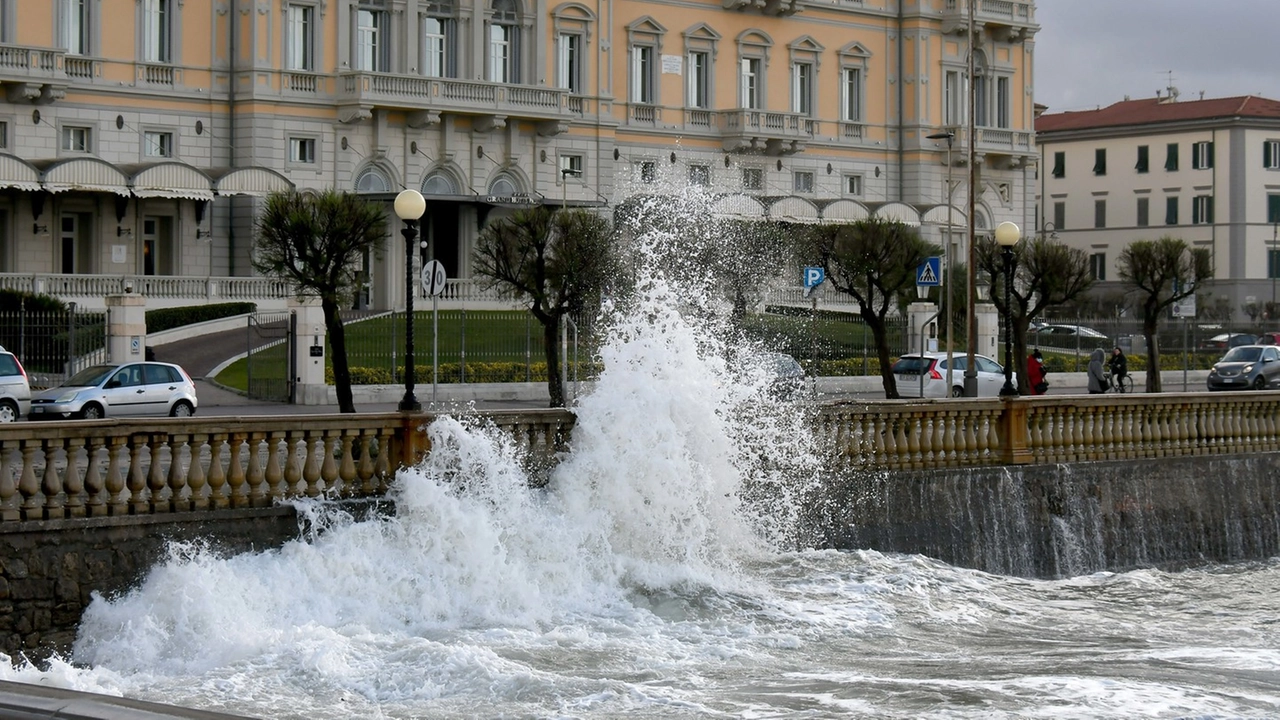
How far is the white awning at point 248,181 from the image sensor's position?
4919cm

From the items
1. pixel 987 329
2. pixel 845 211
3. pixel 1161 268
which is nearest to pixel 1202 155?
pixel 845 211

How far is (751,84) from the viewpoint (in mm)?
64125

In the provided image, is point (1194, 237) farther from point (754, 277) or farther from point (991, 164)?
point (754, 277)

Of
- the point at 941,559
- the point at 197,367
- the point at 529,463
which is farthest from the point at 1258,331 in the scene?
the point at 529,463

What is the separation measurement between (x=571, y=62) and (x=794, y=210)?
9.05 m

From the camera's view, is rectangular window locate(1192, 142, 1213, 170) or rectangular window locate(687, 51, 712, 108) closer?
rectangular window locate(687, 51, 712, 108)

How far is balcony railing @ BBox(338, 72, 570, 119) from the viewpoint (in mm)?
52531

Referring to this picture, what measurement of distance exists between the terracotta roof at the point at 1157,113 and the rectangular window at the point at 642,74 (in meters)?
35.7

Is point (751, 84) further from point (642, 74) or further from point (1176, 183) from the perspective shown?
point (1176, 183)

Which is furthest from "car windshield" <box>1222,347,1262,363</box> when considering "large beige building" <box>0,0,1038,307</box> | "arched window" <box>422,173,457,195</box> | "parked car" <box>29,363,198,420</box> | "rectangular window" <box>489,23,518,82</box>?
"parked car" <box>29,363,198,420</box>

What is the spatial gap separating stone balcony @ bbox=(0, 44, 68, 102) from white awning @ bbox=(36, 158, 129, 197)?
189 cm

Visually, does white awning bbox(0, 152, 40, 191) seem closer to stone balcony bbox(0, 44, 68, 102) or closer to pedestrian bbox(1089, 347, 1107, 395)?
stone balcony bbox(0, 44, 68, 102)

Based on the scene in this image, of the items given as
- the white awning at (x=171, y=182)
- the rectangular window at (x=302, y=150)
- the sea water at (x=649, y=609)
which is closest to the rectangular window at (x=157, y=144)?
the white awning at (x=171, y=182)

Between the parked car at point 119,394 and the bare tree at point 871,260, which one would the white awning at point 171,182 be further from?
the bare tree at point 871,260
